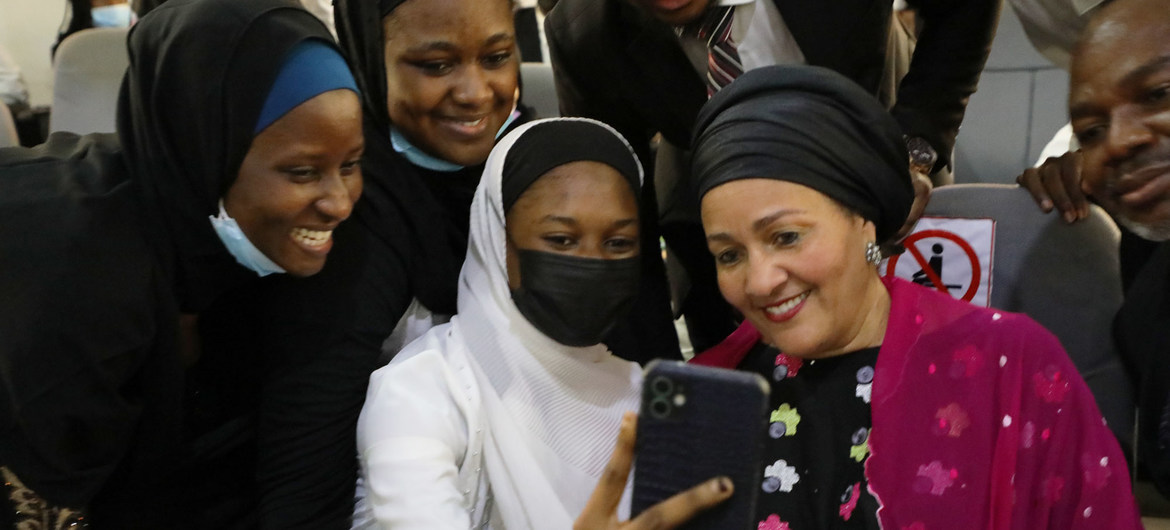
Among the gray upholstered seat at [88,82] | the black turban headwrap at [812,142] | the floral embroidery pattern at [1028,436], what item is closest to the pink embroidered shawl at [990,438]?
the floral embroidery pattern at [1028,436]

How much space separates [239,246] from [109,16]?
3.27 metres

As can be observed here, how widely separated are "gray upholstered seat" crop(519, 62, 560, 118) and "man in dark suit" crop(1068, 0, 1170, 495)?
170cm

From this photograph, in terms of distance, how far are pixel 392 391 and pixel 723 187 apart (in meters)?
0.61

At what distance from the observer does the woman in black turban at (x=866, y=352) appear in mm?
1394

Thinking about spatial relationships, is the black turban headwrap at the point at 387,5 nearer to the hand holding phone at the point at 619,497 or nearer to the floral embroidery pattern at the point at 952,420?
the hand holding phone at the point at 619,497

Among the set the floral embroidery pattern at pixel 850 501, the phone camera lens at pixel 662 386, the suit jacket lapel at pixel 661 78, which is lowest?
the floral embroidery pattern at pixel 850 501

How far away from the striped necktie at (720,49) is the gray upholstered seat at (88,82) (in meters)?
2.03

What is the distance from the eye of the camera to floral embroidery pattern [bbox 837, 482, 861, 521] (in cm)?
145

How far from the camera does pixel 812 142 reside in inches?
56.9

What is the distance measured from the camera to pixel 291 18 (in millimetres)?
1632

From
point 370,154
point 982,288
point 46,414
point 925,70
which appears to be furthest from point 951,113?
point 46,414

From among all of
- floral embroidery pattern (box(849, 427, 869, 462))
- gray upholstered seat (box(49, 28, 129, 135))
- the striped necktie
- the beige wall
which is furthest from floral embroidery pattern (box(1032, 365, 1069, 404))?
the beige wall

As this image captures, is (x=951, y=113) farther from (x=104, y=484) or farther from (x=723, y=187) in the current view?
(x=104, y=484)

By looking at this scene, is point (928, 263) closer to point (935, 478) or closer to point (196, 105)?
point (935, 478)
